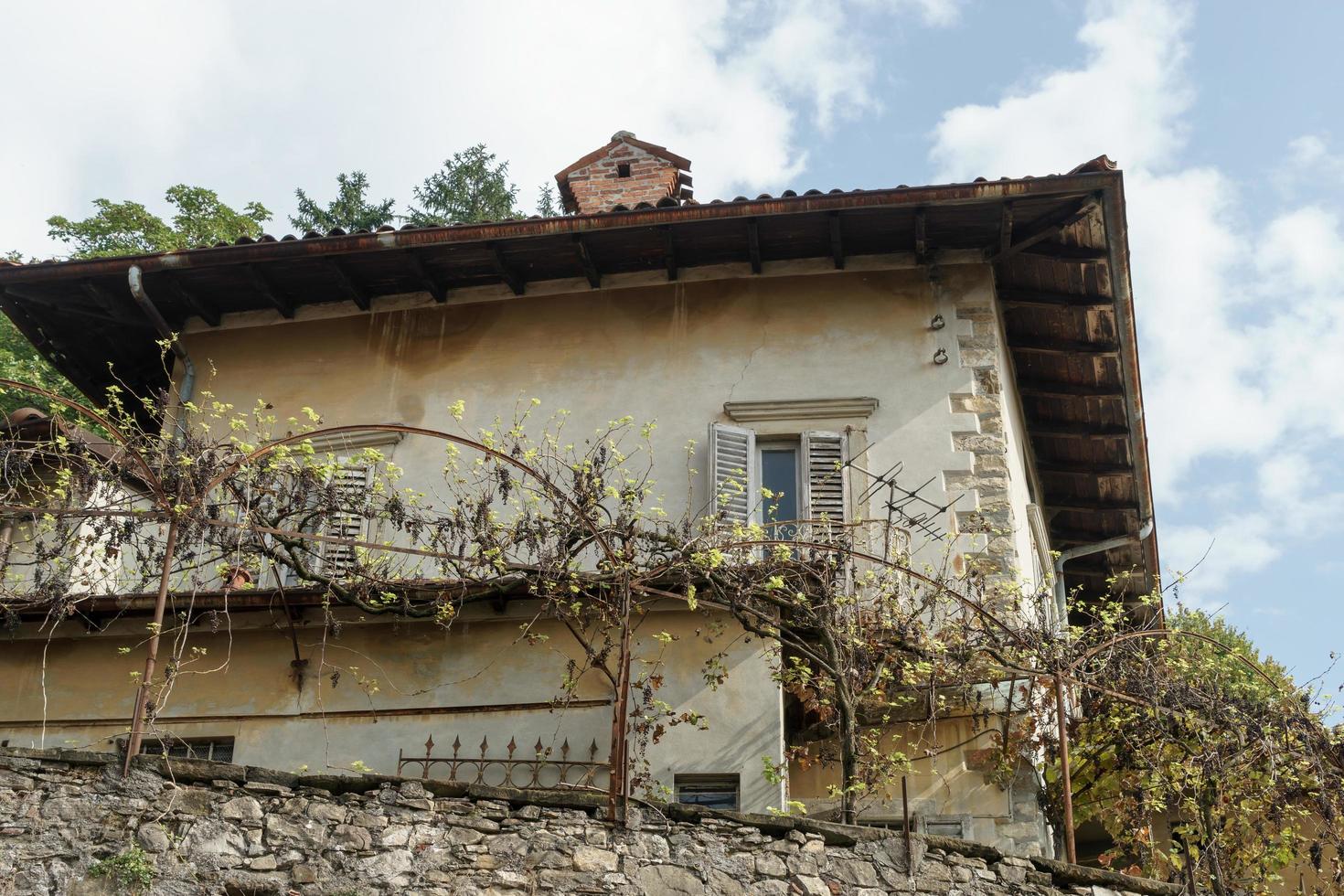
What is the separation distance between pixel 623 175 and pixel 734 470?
3.58 metres

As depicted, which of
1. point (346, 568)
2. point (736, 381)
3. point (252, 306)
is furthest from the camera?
point (252, 306)

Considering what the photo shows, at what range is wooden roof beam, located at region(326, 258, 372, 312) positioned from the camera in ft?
39.2

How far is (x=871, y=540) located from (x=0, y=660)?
6.18m

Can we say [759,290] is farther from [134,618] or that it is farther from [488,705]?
[134,618]

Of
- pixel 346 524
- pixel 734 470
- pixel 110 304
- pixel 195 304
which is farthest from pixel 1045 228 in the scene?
pixel 110 304

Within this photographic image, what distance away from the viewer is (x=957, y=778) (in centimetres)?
995

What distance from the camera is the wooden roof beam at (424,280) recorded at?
11875mm

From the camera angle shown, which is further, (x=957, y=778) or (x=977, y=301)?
(x=977, y=301)

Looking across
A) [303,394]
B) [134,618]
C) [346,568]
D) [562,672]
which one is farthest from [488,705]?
[303,394]

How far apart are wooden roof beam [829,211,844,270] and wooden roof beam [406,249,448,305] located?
324 centimetres

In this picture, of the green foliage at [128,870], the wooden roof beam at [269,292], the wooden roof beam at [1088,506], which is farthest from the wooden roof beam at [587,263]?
the green foliage at [128,870]

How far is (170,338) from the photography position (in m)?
12.8

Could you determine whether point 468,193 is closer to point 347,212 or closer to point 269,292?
point 347,212

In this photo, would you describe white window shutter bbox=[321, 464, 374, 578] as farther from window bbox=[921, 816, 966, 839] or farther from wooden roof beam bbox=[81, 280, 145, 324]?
window bbox=[921, 816, 966, 839]
